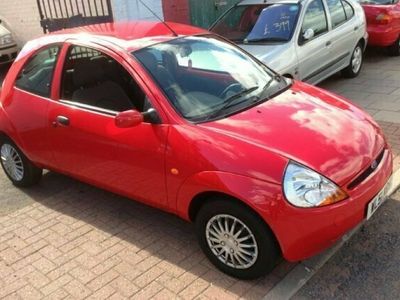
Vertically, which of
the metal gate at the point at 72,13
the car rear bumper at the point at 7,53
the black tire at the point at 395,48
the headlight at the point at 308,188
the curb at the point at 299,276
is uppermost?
the metal gate at the point at 72,13

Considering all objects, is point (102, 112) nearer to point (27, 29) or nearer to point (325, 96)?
point (325, 96)

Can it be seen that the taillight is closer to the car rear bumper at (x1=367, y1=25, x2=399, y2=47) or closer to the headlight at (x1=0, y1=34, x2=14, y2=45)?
the car rear bumper at (x1=367, y1=25, x2=399, y2=47)

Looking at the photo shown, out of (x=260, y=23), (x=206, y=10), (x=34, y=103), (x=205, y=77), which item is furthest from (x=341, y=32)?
(x=34, y=103)

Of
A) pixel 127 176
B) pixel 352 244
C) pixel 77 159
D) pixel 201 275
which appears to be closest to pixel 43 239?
pixel 77 159

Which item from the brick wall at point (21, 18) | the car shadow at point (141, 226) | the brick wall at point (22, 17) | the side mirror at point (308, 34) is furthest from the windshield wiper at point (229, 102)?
the brick wall at point (21, 18)

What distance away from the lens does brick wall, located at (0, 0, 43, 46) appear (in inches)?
415

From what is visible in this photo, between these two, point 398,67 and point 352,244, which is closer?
point 352,244

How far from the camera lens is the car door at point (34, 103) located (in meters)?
4.36

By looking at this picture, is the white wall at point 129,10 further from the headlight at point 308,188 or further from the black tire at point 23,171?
the headlight at point 308,188

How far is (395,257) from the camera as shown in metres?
3.41

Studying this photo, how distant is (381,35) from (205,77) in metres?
6.45

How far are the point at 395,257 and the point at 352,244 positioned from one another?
31 centimetres

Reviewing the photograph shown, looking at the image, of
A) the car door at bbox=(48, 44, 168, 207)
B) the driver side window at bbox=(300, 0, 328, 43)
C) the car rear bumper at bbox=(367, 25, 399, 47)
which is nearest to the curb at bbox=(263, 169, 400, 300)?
the car door at bbox=(48, 44, 168, 207)

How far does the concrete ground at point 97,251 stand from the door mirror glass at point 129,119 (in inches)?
40.8
